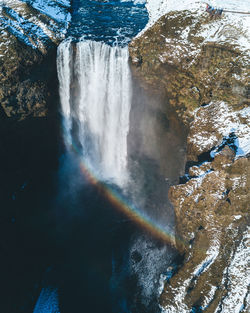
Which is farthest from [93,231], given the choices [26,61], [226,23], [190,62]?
[226,23]

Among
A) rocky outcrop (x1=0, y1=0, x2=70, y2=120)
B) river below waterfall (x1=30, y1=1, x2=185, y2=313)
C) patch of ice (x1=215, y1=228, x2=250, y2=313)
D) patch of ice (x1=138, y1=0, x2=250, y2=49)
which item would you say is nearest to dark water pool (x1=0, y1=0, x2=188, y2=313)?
river below waterfall (x1=30, y1=1, x2=185, y2=313)

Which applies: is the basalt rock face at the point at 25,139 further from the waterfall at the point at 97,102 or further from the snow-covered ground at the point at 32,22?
the waterfall at the point at 97,102

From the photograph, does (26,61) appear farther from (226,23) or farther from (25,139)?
(226,23)

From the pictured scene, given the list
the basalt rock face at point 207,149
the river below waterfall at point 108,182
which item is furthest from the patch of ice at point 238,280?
the river below waterfall at point 108,182

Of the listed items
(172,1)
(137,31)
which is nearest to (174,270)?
(137,31)

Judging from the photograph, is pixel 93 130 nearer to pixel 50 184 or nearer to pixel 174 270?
pixel 50 184

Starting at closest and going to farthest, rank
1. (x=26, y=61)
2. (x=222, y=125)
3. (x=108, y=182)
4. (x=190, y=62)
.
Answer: (x=222, y=125)
(x=190, y=62)
(x=26, y=61)
(x=108, y=182)

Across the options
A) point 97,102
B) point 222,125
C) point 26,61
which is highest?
point 26,61
